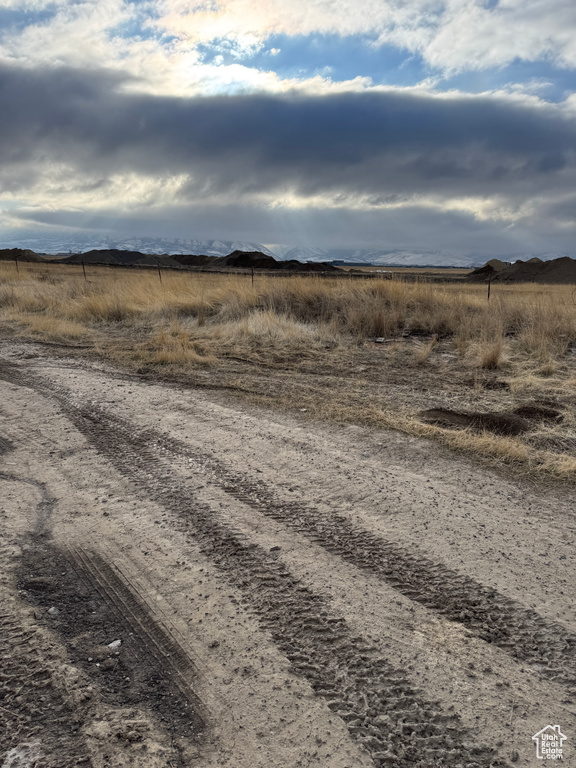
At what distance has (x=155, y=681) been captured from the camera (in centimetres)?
208

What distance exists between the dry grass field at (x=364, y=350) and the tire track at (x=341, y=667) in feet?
7.83

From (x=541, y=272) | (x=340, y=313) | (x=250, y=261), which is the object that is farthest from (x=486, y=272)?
(x=340, y=313)

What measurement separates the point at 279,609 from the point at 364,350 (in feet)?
23.2

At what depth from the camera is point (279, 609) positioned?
8.02ft

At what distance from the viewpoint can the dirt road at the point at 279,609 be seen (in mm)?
1835

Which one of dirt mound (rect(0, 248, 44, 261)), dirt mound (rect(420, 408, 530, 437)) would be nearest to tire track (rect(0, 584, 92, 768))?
dirt mound (rect(420, 408, 530, 437))

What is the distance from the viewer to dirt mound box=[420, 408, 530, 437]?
5016 mm

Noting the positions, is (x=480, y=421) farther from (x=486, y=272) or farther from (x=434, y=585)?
(x=486, y=272)

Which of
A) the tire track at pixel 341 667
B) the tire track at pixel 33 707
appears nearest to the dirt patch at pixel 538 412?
the tire track at pixel 341 667

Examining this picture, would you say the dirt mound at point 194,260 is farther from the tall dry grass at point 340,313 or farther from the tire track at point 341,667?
the tire track at point 341,667

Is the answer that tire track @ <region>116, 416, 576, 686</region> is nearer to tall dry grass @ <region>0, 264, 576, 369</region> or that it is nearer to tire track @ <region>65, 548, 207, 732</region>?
tire track @ <region>65, 548, 207, 732</region>

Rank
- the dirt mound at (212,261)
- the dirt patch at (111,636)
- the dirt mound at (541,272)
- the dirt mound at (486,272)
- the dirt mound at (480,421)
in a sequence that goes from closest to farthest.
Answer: the dirt patch at (111,636), the dirt mound at (480,421), the dirt mound at (541,272), the dirt mound at (486,272), the dirt mound at (212,261)

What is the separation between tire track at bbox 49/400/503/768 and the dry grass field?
93.9 inches

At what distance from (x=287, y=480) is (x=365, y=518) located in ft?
2.46
